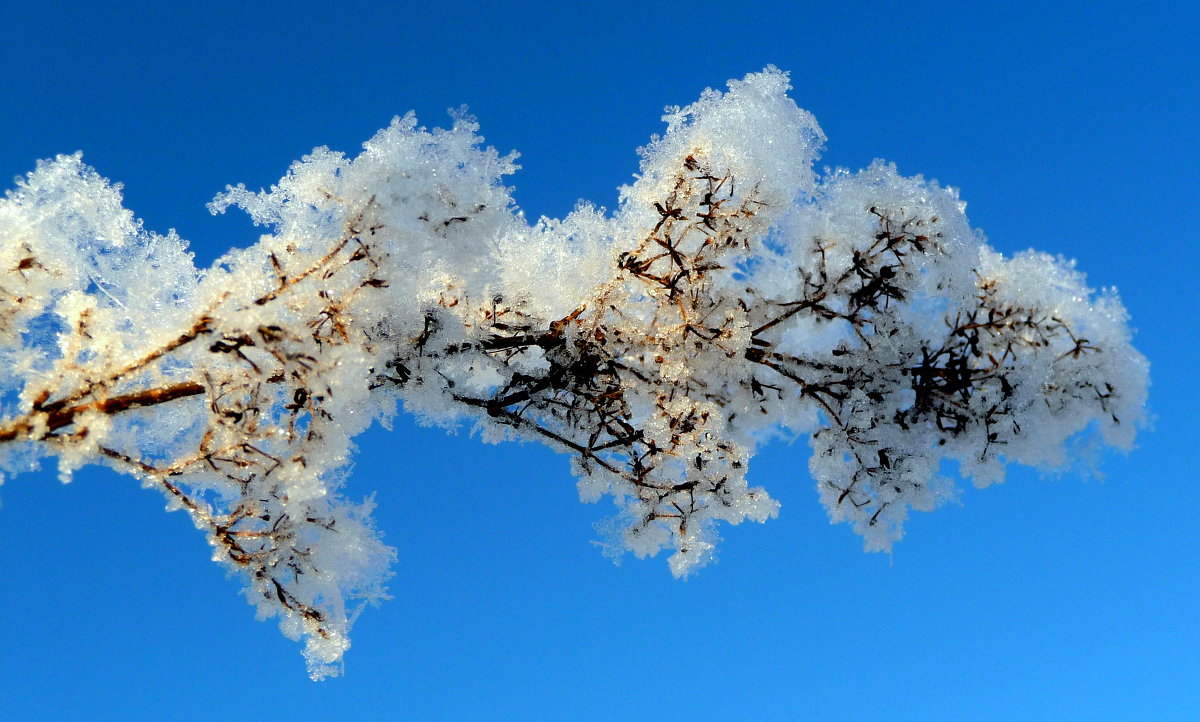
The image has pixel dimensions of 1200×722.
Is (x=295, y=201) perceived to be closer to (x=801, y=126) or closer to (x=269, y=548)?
(x=269, y=548)

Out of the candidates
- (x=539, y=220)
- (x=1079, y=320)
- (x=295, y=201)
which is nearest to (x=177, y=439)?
(x=295, y=201)

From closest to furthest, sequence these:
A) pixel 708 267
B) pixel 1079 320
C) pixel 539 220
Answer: pixel 708 267
pixel 539 220
pixel 1079 320

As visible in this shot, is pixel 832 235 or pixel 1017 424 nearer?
pixel 832 235

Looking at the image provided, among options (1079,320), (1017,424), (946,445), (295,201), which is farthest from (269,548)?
(1079,320)

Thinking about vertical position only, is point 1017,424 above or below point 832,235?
below

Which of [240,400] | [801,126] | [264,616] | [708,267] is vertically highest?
[801,126]

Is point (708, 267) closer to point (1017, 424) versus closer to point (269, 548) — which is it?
point (1017, 424)

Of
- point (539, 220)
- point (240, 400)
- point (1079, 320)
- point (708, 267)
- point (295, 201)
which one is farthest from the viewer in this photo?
point (1079, 320)
